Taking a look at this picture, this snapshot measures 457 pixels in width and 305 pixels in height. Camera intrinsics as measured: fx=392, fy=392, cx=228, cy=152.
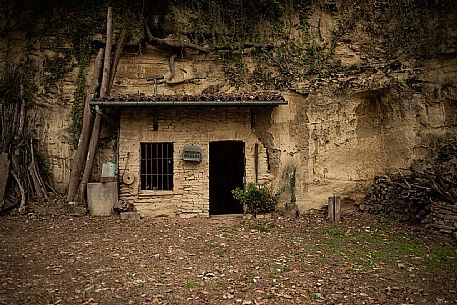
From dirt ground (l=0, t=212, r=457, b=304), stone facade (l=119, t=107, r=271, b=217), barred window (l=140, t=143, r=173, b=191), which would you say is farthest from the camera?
barred window (l=140, t=143, r=173, b=191)

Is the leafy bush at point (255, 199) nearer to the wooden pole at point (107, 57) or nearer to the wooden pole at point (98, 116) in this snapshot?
the wooden pole at point (98, 116)

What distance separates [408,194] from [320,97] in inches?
137

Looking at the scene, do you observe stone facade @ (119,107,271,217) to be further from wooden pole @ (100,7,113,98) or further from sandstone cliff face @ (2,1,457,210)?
wooden pole @ (100,7,113,98)

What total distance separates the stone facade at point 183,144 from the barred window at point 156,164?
0.26 m

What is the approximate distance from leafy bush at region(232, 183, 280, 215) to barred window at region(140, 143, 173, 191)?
6.58ft

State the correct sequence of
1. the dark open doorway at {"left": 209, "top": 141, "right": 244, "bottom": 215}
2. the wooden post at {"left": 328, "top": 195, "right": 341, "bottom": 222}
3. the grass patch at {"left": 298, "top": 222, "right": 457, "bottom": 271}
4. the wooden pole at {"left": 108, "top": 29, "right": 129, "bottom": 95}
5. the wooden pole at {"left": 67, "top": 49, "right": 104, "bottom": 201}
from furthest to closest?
the dark open doorway at {"left": 209, "top": 141, "right": 244, "bottom": 215} < the wooden pole at {"left": 108, "top": 29, "right": 129, "bottom": 95} < the wooden pole at {"left": 67, "top": 49, "right": 104, "bottom": 201} < the wooden post at {"left": 328, "top": 195, "right": 341, "bottom": 222} < the grass patch at {"left": 298, "top": 222, "right": 457, "bottom": 271}

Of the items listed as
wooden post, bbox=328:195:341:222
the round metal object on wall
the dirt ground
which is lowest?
the dirt ground

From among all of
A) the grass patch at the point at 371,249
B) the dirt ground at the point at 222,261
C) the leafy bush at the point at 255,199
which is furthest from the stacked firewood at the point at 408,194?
the leafy bush at the point at 255,199

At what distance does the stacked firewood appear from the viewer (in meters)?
9.07

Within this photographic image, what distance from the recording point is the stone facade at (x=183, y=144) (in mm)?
10438

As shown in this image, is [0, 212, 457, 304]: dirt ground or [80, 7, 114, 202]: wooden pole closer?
[0, 212, 457, 304]: dirt ground

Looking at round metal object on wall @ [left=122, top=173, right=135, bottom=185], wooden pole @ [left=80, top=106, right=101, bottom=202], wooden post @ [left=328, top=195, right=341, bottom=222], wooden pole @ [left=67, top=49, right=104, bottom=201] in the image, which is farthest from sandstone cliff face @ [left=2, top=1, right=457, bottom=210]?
round metal object on wall @ [left=122, top=173, right=135, bottom=185]

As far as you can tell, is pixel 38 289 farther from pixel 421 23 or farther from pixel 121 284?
pixel 421 23

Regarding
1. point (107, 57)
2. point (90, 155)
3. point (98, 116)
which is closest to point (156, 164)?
point (90, 155)
